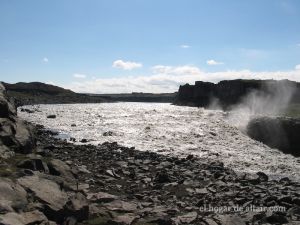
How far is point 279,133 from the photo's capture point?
212 feet

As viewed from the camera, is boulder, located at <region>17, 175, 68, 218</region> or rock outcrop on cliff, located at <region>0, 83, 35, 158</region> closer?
boulder, located at <region>17, 175, 68, 218</region>

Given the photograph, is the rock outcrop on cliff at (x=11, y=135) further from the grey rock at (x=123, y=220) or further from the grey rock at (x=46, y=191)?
the grey rock at (x=123, y=220)

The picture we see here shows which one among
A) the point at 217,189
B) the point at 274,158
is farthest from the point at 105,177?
the point at 274,158

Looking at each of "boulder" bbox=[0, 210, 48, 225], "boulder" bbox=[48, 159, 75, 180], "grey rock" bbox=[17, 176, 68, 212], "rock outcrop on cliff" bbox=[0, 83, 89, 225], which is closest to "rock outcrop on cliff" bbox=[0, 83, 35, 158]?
"rock outcrop on cliff" bbox=[0, 83, 89, 225]

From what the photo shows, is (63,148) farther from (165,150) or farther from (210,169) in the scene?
(210,169)

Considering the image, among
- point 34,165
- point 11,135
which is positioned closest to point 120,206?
point 34,165

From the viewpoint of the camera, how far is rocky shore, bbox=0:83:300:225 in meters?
17.0

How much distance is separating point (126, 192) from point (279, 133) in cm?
4449

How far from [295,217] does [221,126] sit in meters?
67.9

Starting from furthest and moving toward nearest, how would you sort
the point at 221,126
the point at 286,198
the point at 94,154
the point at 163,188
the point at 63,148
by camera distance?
the point at 221,126 → the point at 63,148 → the point at 94,154 → the point at 163,188 → the point at 286,198

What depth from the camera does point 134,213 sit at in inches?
824

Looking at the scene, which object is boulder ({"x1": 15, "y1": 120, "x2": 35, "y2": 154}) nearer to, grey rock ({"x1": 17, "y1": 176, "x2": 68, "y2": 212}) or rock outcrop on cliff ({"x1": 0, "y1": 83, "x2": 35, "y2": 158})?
rock outcrop on cliff ({"x1": 0, "y1": 83, "x2": 35, "y2": 158})

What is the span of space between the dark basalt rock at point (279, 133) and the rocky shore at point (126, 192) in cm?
2635

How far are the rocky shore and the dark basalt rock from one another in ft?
86.4
